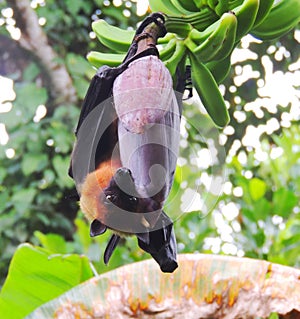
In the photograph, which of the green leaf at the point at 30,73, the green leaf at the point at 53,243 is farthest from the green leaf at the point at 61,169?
the green leaf at the point at 53,243

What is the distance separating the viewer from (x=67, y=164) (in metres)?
2.03

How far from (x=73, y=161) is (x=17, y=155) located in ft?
5.60

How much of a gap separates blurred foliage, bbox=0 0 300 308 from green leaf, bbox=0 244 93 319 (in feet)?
1.15

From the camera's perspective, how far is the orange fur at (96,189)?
43 centimetres

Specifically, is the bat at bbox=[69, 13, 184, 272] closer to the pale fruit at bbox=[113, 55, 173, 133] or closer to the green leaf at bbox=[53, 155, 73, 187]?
the pale fruit at bbox=[113, 55, 173, 133]

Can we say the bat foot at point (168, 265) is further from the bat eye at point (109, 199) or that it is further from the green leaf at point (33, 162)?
the green leaf at point (33, 162)

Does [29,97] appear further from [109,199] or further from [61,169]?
[109,199]

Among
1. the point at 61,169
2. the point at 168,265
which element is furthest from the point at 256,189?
the point at 168,265

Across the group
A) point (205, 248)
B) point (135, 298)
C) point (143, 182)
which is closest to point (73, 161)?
point (143, 182)

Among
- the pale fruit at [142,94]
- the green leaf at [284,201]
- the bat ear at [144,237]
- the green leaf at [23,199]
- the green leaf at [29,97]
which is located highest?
the pale fruit at [142,94]

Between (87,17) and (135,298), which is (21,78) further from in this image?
(135,298)

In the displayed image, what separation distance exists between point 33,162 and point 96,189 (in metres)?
1.70

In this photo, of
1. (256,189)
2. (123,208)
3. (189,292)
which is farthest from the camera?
(256,189)

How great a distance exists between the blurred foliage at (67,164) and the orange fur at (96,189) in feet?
3.50
